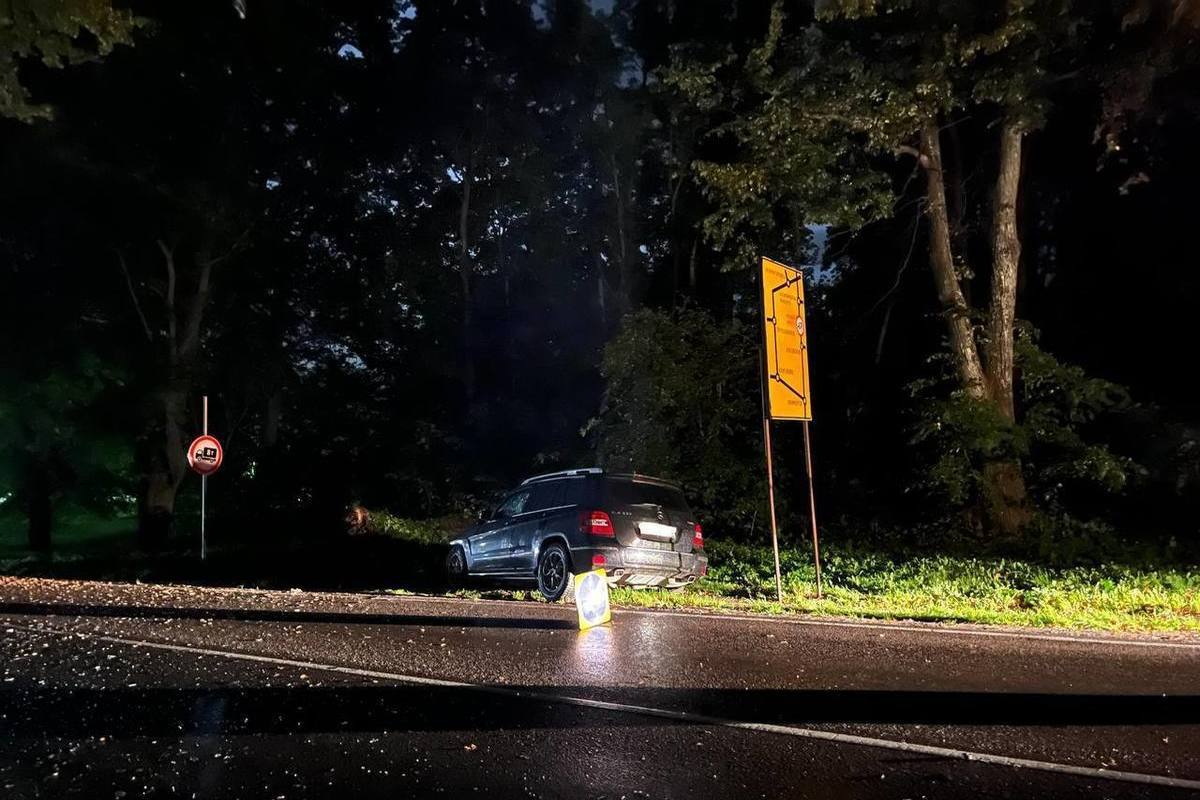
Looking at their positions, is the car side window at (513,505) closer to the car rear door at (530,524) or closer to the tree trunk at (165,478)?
the car rear door at (530,524)

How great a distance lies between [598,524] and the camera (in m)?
11.0

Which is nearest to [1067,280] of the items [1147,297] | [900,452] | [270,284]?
[1147,297]

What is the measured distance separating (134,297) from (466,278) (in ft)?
36.7

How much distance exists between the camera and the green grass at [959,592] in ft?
31.7

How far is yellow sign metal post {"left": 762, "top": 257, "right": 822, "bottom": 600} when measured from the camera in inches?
456

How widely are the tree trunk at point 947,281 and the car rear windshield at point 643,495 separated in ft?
20.3

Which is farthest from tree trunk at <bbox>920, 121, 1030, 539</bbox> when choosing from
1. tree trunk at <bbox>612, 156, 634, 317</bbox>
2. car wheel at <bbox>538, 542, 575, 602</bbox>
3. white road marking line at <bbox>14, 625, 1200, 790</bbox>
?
tree trunk at <bbox>612, 156, 634, 317</bbox>

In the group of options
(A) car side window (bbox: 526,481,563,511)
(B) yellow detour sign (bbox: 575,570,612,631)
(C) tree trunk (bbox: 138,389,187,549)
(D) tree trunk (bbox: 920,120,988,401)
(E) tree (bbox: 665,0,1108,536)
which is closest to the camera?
(B) yellow detour sign (bbox: 575,570,612,631)

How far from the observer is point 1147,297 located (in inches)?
658

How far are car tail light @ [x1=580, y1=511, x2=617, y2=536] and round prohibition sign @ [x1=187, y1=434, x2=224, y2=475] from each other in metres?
9.89

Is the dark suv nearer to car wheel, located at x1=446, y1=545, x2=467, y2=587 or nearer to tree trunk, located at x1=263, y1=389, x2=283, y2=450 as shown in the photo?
car wheel, located at x1=446, y1=545, x2=467, y2=587

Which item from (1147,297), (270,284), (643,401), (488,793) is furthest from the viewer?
(270,284)

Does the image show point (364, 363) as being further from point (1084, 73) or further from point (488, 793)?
point (488, 793)

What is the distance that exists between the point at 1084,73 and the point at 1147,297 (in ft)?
17.2
